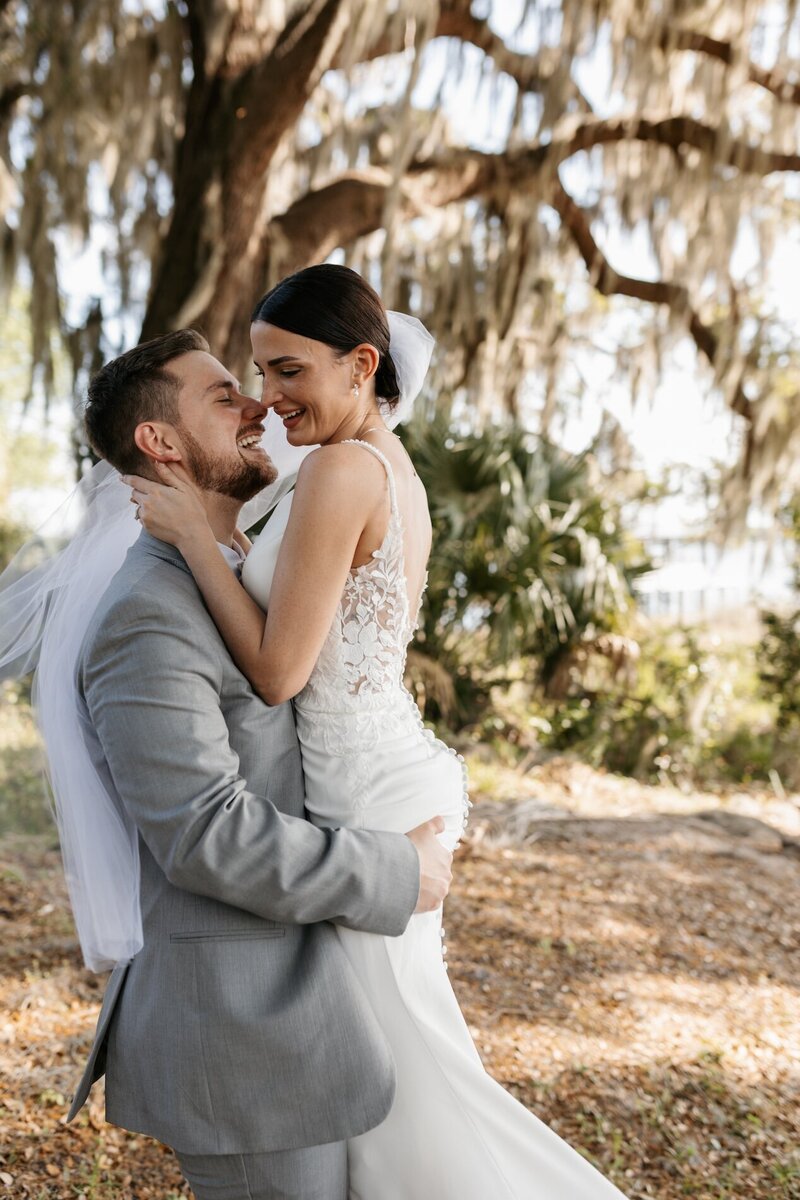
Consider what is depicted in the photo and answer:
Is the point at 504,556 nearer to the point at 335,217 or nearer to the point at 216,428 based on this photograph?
the point at 335,217

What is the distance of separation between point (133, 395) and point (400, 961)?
3.29 ft

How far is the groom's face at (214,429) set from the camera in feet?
5.54

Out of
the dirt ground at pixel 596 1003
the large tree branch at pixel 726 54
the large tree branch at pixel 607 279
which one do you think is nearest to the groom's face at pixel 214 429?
the dirt ground at pixel 596 1003

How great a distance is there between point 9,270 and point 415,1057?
674 centimetres

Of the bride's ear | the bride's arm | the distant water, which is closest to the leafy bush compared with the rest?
the distant water

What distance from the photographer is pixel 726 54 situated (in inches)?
239

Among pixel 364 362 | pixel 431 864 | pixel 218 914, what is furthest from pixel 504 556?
pixel 218 914

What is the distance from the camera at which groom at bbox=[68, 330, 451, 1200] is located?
1.40m

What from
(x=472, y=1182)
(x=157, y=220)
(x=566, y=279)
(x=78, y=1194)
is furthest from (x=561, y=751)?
(x=472, y=1182)

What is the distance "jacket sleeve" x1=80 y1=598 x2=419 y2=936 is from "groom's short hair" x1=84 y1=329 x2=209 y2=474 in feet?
1.25

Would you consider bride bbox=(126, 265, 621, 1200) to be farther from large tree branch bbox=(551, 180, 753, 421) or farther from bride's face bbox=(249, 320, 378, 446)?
large tree branch bbox=(551, 180, 753, 421)

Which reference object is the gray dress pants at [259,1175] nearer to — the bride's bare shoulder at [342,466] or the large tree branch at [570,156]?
the bride's bare shoulder at [342,466]

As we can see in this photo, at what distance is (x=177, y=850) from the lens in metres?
1.39

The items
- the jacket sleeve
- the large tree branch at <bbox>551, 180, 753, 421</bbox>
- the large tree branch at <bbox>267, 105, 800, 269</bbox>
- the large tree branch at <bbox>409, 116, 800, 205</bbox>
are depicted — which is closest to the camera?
the jacket sleeve
